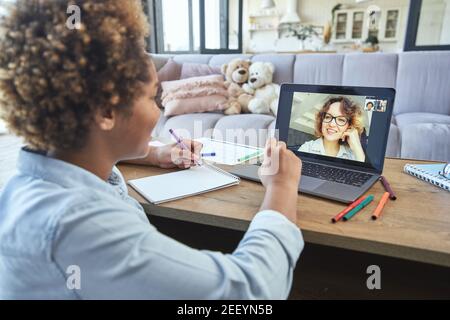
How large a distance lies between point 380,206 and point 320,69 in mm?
2184

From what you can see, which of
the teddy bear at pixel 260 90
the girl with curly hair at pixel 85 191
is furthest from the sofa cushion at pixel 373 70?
the girl with curly hair at pixel 85 191

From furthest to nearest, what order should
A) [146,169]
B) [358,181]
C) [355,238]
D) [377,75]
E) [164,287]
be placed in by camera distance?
[377,75] < [146,169] < [358,181] < [355,238] < [164,287]

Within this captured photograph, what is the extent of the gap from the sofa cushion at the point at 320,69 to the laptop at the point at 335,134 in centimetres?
181

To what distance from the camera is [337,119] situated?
88 centimetres

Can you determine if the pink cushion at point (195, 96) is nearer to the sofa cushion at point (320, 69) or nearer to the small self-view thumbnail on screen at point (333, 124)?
the sofa cushion at point (320, 69)

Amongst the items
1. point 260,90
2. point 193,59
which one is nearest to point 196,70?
point 193,59

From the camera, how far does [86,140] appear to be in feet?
1.51

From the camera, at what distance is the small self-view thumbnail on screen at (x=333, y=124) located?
843 mm

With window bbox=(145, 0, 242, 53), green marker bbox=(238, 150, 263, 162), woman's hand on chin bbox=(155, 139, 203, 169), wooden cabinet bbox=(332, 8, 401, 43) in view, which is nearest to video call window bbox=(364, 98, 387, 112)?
green marker bbox=(238, 150, 263, 162)

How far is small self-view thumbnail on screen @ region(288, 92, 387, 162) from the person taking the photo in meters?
0.84

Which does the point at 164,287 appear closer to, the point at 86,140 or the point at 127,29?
→ the point at 86,140

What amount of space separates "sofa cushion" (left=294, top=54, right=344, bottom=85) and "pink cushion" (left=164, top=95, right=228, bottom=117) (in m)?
0.67

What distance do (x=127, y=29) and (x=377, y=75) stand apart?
2.46 metres
